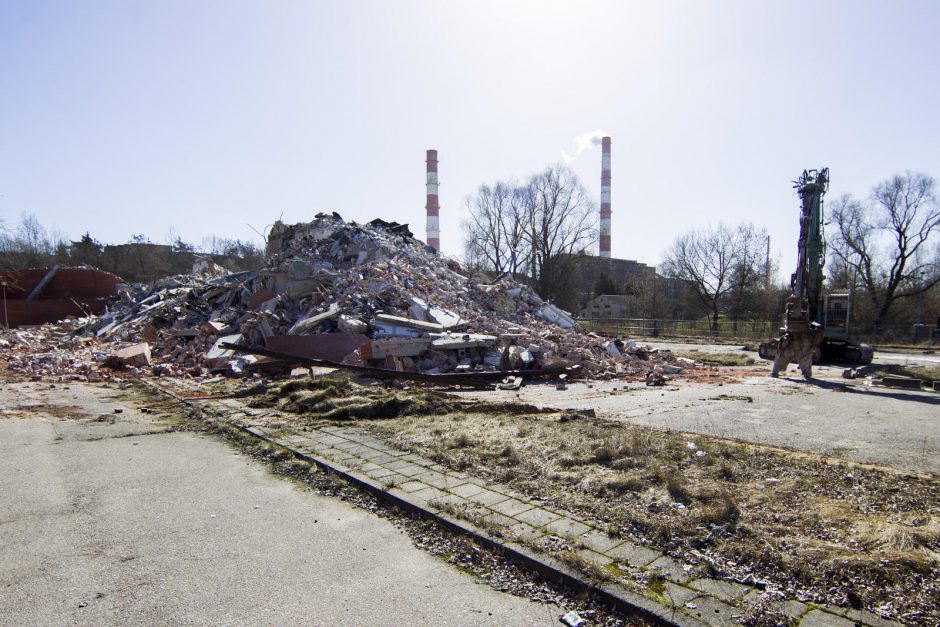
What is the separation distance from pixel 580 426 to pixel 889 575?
361 centimetres

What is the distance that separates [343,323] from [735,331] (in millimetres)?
29465

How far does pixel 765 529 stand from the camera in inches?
133

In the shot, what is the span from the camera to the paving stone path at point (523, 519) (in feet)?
8.34

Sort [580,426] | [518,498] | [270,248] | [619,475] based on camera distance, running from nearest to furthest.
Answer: [518,498] → [619,475] → [580,426] → [270,248]

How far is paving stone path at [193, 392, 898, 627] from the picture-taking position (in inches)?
100

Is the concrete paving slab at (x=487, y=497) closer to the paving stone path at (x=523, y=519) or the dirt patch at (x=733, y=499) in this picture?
Answer: the paving stone path at (x=523, y=519)

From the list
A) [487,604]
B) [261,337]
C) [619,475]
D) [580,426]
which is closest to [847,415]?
[580,426]

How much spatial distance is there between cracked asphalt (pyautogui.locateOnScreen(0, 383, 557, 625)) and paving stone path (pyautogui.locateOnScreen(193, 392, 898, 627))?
488 mm

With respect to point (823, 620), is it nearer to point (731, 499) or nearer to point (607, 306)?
point (731, 499)

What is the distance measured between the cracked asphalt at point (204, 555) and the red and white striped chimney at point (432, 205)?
50.1 metres

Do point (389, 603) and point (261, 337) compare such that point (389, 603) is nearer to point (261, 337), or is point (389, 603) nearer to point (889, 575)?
point (889, 575)

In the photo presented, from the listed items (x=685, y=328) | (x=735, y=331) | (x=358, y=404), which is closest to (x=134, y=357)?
(x=358, y=404)

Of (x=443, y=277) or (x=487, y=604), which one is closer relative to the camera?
(x=487, y=604)

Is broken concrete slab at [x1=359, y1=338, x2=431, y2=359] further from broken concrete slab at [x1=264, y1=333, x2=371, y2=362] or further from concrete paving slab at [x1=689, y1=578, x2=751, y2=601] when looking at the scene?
concrete paving slab at [x1=689, y1=578, x2=751, y2=601]
